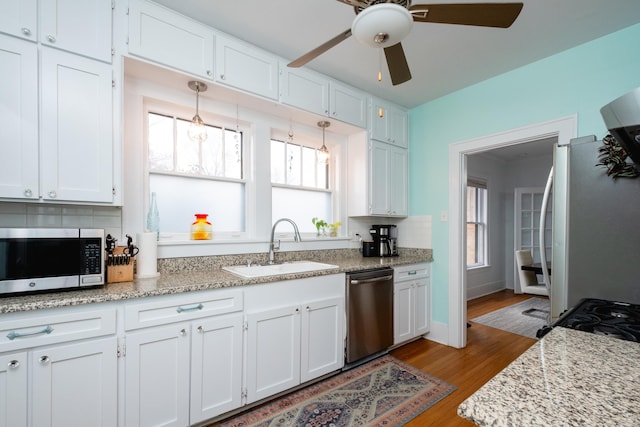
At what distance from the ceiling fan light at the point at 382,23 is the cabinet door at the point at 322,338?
1.75m

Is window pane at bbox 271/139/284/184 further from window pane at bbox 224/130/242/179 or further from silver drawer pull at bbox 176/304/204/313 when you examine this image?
silver drawer pull at bbox 176/304/204/313

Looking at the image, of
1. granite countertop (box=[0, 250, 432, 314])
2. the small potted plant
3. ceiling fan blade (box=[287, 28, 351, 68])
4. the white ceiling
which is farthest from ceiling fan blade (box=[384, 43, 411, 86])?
the small potted plant

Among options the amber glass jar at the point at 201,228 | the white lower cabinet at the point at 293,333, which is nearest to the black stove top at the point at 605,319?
the white lower cabinet at the point at 293,333

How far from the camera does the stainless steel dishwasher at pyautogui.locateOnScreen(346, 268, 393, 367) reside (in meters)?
2.51

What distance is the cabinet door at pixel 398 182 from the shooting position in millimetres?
3389

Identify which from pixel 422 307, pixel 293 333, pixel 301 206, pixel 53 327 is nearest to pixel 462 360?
pixel 422 307

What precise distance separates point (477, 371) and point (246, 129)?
9.65 ft

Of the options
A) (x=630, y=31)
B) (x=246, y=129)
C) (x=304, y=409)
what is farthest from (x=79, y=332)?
(x=630, y=31)

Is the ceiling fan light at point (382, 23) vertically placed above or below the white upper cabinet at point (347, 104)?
below

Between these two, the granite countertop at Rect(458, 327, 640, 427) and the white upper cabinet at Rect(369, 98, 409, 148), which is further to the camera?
the white upper cabinet at Rect(369, 98, 409, 148)

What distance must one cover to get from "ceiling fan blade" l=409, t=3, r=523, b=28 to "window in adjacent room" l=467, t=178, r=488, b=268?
4520 millimetres

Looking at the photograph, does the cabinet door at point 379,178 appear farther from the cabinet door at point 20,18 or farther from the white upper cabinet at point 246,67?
the cabinet door at point 20,18

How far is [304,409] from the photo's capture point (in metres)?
2.02

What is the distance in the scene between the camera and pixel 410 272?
3078 millimetres
